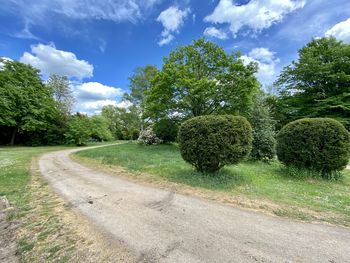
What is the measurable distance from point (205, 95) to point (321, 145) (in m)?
9.03

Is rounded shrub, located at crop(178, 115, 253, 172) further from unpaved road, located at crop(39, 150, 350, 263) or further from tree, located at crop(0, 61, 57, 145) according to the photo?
tree, located at crop(0, 61, 57, 145)

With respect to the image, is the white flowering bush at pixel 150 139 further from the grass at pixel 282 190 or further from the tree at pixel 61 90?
the tree at pixel 61 90

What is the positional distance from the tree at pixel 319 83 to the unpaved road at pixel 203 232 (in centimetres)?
2037

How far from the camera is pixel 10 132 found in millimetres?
26531

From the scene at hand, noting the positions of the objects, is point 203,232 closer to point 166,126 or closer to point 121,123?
point 166,126

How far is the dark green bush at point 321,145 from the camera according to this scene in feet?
22.8

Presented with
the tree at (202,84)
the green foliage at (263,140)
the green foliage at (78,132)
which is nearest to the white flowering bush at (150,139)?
the tree at (202,84)

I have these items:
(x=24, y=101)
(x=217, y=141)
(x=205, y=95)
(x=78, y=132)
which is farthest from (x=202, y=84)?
(x=24, y=101)

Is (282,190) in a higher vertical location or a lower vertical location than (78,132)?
lower

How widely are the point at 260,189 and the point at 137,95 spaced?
28097mm

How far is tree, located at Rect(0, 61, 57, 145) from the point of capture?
22.4 metres

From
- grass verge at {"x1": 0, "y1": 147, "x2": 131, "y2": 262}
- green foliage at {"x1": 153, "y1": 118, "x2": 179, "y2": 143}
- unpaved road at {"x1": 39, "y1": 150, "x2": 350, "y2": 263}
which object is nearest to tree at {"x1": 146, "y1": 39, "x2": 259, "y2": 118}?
green foliage at {"x1": 153, "y1": 118, "x2": 179, "y2": 143}

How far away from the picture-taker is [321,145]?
7.07 metres

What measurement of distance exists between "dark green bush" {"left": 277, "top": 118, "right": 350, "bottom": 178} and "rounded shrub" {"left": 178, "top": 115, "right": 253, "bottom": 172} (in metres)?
2.44
